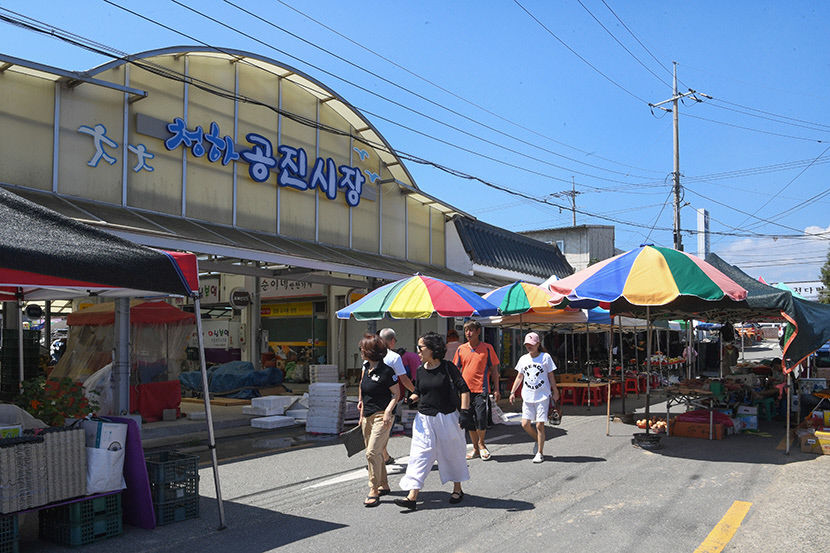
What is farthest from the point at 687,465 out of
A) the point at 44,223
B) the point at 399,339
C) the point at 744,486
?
the point at 399,339

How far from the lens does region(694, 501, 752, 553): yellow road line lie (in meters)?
5.48

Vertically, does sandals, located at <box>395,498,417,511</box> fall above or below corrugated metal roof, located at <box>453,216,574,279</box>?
below

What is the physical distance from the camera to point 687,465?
29.4 feet

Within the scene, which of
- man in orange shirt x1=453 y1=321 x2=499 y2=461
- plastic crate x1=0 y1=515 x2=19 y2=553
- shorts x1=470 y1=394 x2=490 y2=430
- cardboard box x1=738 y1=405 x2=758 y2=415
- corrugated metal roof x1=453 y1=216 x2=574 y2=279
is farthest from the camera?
corrugated metal roof x1=453 y1=216 x2=574 y2=279

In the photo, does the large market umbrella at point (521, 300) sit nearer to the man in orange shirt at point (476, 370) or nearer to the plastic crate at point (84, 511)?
the man in orange shirt at point (476, 370)

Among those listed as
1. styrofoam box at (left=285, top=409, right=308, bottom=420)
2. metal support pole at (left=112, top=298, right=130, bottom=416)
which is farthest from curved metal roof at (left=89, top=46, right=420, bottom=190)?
styrofoam box at (left=285, top=409, right=308, bottom=420)

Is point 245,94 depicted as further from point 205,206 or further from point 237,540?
point 237,540

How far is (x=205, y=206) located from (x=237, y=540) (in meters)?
9.76

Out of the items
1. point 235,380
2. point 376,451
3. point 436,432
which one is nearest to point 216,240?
point 235,380

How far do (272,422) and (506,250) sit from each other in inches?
564

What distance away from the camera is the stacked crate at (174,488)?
6.24 meters

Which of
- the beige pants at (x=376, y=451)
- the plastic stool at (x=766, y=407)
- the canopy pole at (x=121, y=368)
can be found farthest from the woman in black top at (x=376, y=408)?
the plastic stool at (x=766, y=407)

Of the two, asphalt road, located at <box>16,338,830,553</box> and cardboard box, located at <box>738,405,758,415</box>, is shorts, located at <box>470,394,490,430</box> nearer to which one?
asphalt road, located at <box>16,338,830,553</box>

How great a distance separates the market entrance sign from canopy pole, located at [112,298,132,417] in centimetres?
405
